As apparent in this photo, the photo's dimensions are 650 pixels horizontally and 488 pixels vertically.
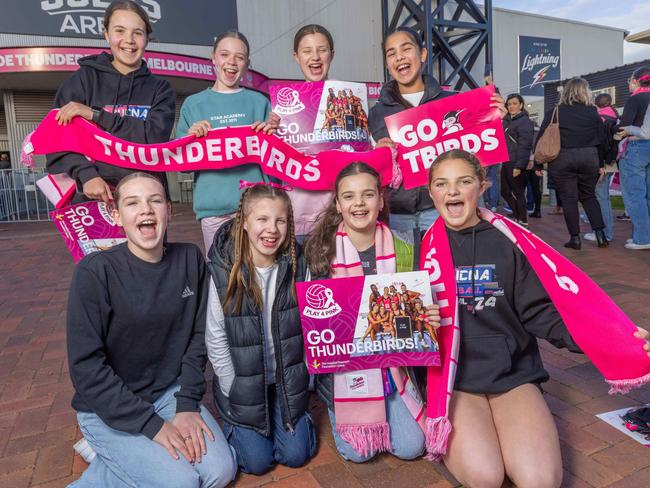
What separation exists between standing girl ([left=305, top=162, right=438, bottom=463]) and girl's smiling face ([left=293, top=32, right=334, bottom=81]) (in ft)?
2.94

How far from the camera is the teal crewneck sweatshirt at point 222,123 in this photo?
3.10 meters

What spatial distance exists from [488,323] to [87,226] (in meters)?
2.31

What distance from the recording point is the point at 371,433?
236cm

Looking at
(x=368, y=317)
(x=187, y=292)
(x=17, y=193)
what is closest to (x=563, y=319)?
(x=368, y=317)

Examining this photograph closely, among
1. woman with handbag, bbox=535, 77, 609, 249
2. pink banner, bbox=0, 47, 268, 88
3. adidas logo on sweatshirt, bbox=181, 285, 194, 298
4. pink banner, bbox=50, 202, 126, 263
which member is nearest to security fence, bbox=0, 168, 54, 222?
pink banner, bbox=0, 47, 268, 88

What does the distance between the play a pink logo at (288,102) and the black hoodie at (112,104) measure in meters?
0.69

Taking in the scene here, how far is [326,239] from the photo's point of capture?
263cm

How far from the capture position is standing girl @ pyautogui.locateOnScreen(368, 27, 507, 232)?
3.08 metres

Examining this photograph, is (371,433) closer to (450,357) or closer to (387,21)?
(450,357)

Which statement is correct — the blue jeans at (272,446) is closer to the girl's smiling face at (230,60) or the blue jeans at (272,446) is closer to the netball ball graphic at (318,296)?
the netball ball graphic at (318,296)

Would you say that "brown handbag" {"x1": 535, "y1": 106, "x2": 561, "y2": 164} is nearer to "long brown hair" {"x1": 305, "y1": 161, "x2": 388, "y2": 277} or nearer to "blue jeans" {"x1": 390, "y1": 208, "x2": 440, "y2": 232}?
"blue jeans" {"x1": 390, "y1": 208, "x2": 440, "y2": 232}

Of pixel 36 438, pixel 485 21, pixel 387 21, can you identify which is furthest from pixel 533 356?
pixel 387 21

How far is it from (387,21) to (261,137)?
52.2 ft

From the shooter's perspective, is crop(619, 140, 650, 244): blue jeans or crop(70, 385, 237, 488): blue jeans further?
crop(619, 140, 650, 244): blue jeans
